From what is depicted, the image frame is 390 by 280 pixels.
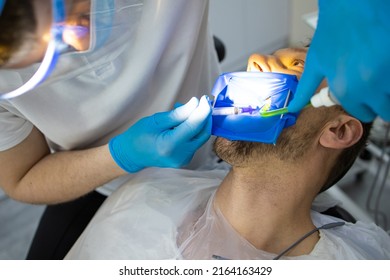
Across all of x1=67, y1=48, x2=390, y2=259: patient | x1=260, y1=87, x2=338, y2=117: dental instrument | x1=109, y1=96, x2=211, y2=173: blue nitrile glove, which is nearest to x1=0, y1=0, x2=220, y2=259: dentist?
x1=109, y1=96, x2=211, y2=173: blue nitrile glove

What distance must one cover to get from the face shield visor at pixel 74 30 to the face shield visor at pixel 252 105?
1.00 ft

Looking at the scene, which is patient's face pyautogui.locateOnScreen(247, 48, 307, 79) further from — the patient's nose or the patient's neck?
the patient's neck

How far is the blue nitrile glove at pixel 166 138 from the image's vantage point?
0.97 metres

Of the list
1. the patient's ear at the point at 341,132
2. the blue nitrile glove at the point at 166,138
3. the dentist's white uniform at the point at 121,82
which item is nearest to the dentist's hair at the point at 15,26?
the dentist's white uniform at the point at 121,82

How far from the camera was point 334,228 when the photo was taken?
3.92 feet

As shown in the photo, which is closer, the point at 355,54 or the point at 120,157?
the point at 355,54

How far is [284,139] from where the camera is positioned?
0.99 metres

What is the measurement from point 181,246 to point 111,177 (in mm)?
277

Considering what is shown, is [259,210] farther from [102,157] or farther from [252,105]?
[102,157]

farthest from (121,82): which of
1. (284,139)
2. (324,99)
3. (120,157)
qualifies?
(324,99)

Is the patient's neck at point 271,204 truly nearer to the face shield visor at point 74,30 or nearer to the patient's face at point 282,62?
the patient's face at point 282,62

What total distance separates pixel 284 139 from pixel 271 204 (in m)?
0.20

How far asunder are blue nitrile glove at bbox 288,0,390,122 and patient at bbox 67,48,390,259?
0.72ft

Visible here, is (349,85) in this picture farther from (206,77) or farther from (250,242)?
(206,77)
